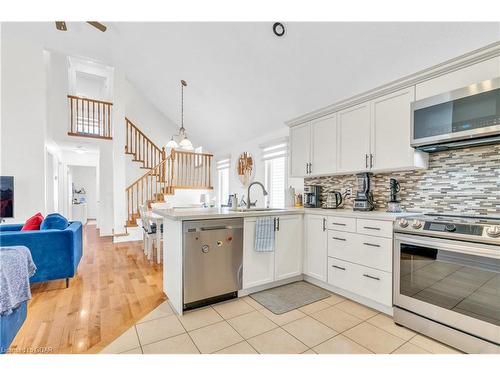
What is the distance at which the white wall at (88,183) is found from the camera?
9.40 metres

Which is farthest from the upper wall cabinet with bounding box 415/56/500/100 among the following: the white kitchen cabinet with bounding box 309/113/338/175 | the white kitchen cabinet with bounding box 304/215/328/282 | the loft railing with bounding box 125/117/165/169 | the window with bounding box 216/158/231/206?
the loft railing with bounding box 125/117/165/169

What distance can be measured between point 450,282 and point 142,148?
741 cm

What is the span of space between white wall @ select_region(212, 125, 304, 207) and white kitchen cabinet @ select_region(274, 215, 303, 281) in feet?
3.62

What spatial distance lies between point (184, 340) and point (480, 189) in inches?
112

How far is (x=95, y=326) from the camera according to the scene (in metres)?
2.08

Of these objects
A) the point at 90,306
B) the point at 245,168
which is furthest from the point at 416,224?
the point at 245,168

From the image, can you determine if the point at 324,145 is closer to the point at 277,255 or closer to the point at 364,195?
the point at 364,195

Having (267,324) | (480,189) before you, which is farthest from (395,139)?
(267,324)

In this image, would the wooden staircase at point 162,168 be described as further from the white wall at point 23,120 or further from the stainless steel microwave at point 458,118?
the stainless steel microwave at point 458,118

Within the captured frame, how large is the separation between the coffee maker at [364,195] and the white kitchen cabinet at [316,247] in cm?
44

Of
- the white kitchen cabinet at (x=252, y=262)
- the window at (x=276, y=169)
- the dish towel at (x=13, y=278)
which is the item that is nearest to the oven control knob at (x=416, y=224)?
the white kitchen cabinet at (x=252, y=262)

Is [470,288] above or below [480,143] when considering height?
below

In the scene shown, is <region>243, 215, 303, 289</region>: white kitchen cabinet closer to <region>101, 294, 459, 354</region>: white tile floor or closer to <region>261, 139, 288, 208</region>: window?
<region>101, 294, 459, 354</region>: white tile floor
